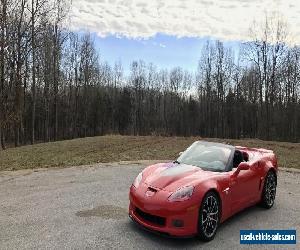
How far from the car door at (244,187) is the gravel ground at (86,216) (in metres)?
0.30

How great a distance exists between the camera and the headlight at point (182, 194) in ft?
16.2

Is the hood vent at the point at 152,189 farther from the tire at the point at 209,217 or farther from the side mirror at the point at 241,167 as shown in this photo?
the side mirror at the point at 241,167

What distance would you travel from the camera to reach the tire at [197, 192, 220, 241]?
5.05 metres

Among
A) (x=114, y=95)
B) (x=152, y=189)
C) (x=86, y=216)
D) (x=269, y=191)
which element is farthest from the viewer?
(x=114, y=95)

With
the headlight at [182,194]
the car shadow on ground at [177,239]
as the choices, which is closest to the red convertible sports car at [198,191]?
the headlight at [182,194]

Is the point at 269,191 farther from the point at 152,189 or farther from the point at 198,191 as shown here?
the point at 152,189

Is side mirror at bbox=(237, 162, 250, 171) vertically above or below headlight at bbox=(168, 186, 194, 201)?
above

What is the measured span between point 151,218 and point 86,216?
1543 mm

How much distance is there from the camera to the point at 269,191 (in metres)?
7.23

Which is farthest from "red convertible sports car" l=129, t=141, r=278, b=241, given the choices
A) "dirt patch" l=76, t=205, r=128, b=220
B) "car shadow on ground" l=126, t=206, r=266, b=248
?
"dirt patch" l=76, t=205, r=128, b=220

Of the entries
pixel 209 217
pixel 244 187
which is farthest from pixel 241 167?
pixel 209 217

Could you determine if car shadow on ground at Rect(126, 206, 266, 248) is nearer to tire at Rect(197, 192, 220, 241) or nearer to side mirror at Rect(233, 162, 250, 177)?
tire at Rect(197, 192, 220, 241)

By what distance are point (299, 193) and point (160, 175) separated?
4992mm

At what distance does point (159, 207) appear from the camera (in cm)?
491
